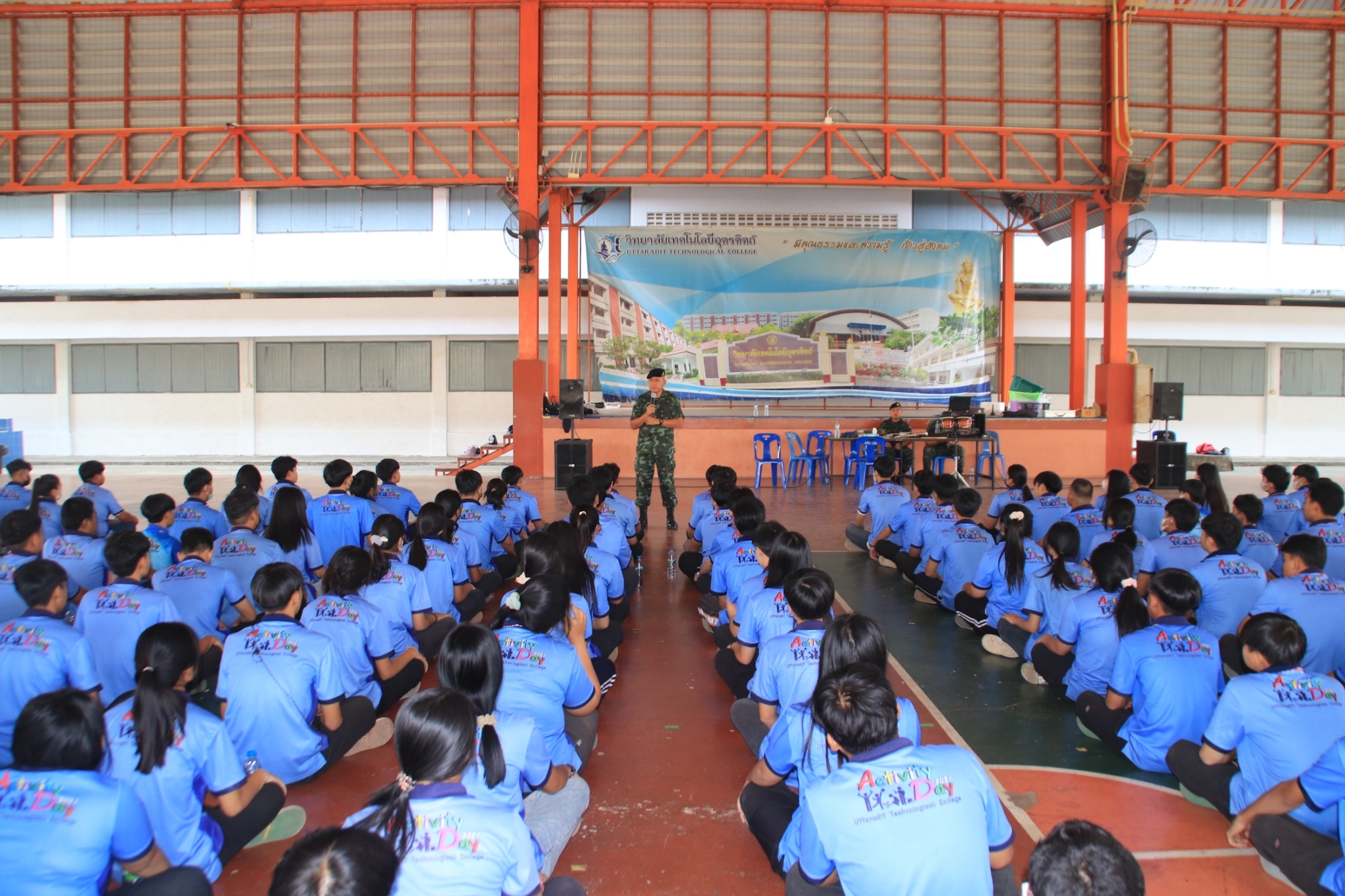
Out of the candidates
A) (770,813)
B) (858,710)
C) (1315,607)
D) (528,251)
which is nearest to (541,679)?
(770,813)

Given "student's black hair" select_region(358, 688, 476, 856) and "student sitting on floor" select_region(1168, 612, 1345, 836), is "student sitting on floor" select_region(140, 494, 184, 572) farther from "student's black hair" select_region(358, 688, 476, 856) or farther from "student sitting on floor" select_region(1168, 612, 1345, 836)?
"student sitting on floor" select_region(1168, 612, 1345, 836)

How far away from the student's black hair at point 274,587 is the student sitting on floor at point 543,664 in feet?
2.21

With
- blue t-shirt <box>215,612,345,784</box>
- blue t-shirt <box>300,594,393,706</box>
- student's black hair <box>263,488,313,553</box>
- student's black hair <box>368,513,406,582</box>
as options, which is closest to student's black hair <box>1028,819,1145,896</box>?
blue t-shirt <box>215,612,345,784</box>

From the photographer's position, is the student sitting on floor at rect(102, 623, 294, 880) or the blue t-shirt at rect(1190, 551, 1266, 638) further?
the blue t-shirt at rect(1190, 551, 1266, 638)

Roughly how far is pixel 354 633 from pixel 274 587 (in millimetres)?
442

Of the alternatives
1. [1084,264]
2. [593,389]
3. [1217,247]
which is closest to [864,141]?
[1084,264]

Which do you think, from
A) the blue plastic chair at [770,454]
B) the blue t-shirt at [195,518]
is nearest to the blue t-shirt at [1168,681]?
the blue t-shirt at [195,518]

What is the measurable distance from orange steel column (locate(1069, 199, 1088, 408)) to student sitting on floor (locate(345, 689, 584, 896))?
12.4 m

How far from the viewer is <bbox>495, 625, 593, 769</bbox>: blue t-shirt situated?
94.6 inches

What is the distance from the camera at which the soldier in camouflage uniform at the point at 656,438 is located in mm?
7086

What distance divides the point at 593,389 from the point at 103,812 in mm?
13560

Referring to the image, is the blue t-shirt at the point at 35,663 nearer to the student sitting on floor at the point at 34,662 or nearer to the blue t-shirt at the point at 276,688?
the student sitting on floor at the point at 34,662

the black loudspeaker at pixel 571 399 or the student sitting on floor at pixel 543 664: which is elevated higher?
the black loudspeaker at pixel 571 399

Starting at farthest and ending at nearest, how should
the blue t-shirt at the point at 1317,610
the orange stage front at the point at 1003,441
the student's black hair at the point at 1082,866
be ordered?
the orange stage front at the point at 1003,441 < the blue t-shirt at the point at 1317,610 < the student's black hair at the point at 1082,866
